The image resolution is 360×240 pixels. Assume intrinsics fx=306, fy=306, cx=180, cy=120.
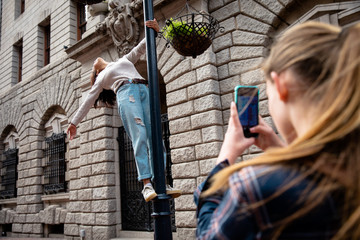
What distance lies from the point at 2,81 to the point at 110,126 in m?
10.6

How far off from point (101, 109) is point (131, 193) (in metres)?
2.54

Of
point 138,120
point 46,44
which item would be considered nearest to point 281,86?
point 138,120

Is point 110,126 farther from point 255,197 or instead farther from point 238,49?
point 255,197

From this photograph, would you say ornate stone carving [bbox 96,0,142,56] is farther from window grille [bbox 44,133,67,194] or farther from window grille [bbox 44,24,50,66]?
window grille [bbox 44,24,50,66]

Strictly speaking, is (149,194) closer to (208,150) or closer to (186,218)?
(208,150)

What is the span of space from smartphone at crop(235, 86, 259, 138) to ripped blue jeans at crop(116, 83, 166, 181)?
187 centimetres

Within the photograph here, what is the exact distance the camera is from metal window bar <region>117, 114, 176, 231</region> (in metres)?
7.72

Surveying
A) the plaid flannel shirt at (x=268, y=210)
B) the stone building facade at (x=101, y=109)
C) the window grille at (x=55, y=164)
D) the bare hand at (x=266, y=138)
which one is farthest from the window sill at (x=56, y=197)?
the plaid flannel shirt at (x=268, y=210)

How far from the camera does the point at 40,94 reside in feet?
40.0

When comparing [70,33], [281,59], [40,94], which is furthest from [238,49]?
[40,94]

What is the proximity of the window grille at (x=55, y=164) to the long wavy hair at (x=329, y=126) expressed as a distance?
10.7m

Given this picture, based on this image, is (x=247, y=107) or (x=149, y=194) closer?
(x=247, y=107)

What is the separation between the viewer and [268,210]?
2.76ft

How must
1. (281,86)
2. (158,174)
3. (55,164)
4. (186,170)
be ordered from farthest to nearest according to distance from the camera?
(55,164) → (186,170) → (158,174) → (281,86)
